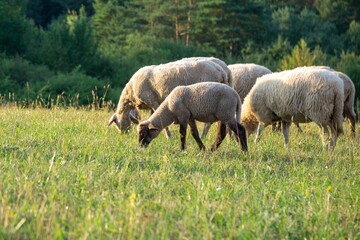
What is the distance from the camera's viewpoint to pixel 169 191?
5965 mm

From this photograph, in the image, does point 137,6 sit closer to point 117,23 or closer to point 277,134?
point 117,23

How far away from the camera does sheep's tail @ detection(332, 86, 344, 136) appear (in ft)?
33.4

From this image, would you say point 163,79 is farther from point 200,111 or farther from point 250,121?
point 200,111

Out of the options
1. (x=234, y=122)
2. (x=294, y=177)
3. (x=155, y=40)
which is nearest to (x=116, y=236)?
(x=294, y=177)

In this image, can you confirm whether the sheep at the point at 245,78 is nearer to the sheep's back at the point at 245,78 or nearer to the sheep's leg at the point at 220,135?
the sheep's back at the point at 245,78

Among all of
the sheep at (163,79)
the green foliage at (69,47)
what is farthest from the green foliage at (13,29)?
the sheep at (163,79)

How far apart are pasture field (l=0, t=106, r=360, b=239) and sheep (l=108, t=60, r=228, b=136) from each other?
2518mm

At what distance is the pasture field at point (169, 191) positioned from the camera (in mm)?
4582

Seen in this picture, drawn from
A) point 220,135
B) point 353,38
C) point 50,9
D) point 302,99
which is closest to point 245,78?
point 302,99

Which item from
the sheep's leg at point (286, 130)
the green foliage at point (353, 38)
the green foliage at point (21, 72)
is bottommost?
the green foliage at point (353, 38)

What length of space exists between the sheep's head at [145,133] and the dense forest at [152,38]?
16.4 metres

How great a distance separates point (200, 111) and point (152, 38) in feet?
96.9

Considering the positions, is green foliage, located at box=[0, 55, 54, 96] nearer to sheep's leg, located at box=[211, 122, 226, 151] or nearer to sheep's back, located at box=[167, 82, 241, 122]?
sheep's back, located at box=[167, 82, 241, 122]

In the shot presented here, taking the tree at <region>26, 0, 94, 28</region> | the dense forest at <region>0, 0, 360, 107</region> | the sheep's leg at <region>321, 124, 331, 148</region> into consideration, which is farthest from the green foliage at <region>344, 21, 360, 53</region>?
the sheep's leg at <region>321, 124, 331, 148</region>
